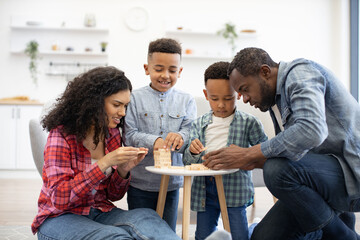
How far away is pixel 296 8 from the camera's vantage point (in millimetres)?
6445

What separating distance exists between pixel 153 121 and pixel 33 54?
4.38m

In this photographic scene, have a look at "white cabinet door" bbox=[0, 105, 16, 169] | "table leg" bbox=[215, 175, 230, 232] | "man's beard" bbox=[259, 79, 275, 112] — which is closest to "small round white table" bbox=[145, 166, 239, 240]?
"table leg" bbox=[215, 175, 230, 232]

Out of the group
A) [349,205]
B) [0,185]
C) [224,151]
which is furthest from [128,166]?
[0,185]

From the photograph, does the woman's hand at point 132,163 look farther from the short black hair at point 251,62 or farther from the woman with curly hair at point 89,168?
the short black hair at point 251,62

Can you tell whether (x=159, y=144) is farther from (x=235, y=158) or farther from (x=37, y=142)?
(x=37, y=142)

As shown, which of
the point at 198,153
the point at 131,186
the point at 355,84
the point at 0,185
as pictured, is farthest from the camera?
the point at 355,84

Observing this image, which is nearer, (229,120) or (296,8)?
(229,120)

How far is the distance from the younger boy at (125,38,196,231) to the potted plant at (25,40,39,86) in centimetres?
421

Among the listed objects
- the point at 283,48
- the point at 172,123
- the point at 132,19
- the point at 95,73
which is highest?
the point at 132,19

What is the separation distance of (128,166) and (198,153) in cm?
34

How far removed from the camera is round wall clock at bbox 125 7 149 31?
6.19 metres

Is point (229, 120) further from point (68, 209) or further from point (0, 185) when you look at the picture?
point (0, 185)

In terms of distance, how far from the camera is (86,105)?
1659 millimetres

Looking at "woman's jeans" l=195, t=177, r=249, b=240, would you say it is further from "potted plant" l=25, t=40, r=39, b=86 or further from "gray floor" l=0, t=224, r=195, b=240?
"potted plant" l=25, t=40, r=39, b=86
